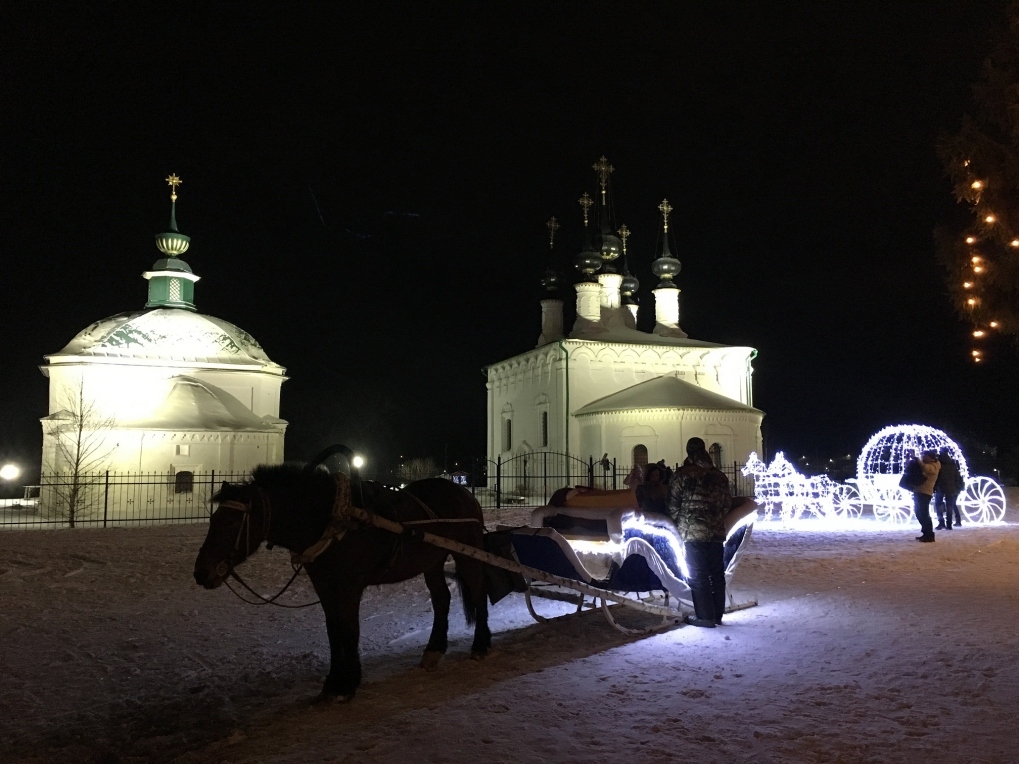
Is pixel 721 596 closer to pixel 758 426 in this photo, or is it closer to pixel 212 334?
pixel 758 426

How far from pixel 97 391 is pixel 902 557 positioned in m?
27.0

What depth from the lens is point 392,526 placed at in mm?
5949

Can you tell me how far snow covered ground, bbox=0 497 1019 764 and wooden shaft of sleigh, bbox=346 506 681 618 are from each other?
0.38 metres

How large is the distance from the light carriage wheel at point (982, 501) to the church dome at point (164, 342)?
24492 mm

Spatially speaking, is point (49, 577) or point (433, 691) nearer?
point (433, 691)

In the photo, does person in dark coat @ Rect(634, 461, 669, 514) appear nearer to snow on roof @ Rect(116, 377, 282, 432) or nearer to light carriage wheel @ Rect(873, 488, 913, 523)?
light carriage wheel @ Rect(873, 488, 913, 523)

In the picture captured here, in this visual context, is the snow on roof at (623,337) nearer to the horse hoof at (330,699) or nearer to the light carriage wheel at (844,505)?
the light carriage wheel at (844,505)

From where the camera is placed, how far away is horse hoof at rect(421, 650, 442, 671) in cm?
651

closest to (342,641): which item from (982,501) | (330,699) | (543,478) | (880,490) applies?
(330,699)

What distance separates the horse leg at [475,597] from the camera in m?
6.93

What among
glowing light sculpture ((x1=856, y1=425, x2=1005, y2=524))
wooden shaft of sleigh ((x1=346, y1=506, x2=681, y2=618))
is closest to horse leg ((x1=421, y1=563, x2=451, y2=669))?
wooden shaft of sleigh ((x1=346, y1=506, x2=681, y2=618))

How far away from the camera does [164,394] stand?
29.5m

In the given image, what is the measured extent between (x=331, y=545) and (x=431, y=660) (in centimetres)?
150

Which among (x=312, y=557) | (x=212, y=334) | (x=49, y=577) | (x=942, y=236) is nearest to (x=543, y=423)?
(x=212, y=334)
